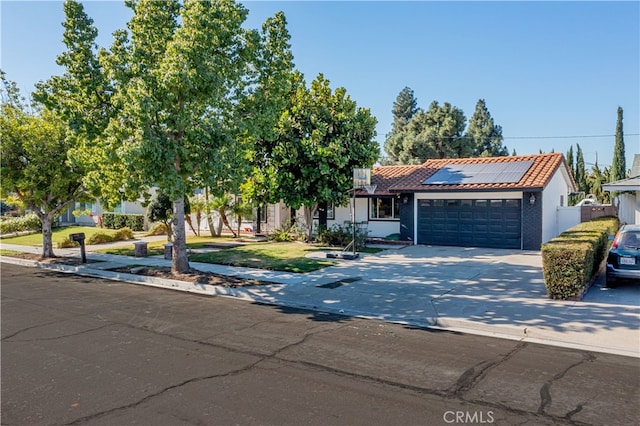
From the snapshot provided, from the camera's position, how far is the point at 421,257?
1702 cm

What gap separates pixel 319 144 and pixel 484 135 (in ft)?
105

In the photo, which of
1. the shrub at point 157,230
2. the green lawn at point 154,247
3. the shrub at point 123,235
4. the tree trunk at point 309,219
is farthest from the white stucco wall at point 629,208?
the shrub at point 123,235

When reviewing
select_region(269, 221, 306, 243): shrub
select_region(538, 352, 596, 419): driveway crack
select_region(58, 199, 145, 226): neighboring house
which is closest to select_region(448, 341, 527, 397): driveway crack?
select_region(538, 352, 596, 419): driveway crack

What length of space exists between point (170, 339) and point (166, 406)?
277cm

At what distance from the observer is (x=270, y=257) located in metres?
17.1

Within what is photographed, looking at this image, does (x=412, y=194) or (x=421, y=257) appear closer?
(x=421, y=257)

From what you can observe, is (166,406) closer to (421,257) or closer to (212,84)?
(212,84)

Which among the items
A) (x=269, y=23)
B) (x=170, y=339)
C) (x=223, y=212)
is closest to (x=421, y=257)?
(x=269, y=23)

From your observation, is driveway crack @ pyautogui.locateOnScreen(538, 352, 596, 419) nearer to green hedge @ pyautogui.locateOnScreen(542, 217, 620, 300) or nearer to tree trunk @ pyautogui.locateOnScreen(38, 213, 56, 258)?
green hedge @ pyautogui.locateOnScreen(542, 217, 620, 300)

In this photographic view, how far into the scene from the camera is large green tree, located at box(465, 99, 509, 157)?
45.5 meters

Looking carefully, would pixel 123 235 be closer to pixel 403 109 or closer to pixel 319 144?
pixel 319 144

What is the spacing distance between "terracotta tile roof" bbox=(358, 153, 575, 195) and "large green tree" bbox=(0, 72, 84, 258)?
44.4 feet

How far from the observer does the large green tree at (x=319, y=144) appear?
19.7 m

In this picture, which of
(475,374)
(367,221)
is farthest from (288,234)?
(475,374)
